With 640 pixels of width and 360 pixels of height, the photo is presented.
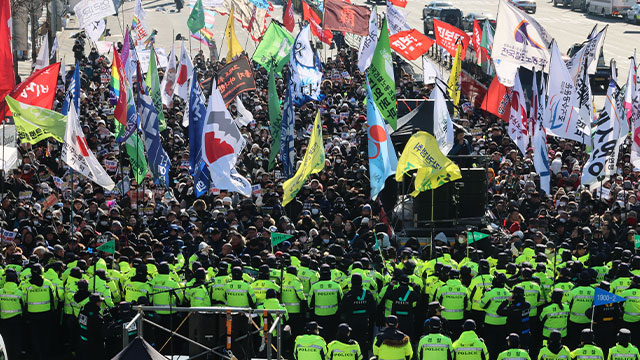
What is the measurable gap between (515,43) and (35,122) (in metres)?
11.4

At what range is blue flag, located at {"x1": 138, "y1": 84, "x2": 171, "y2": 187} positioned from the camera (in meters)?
20.4

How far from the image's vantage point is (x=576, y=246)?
16781 millimetres

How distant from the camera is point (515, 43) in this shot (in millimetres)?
24297

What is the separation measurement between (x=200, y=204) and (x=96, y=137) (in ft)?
22.0

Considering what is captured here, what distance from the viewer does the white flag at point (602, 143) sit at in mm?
19828

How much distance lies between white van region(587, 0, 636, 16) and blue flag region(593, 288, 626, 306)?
48246 millimetres

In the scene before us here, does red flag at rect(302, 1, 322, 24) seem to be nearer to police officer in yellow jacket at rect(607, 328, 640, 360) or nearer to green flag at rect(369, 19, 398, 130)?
green flag at rect(369, 19, 398, 130)

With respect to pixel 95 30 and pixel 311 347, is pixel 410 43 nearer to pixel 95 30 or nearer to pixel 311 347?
pixel 95 30

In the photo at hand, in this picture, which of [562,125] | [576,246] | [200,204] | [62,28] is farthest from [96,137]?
[62,28]

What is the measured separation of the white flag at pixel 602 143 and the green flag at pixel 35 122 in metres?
10.00

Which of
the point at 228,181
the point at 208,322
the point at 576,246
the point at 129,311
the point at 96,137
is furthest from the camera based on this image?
the point at 96,137

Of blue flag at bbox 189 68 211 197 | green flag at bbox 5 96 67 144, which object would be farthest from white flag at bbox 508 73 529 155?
green flag at bbox 5 96 67 144

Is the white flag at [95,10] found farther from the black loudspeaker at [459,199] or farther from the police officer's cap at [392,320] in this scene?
the police officer's cap at [392,320]

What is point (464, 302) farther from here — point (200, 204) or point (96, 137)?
point (96, 137)
